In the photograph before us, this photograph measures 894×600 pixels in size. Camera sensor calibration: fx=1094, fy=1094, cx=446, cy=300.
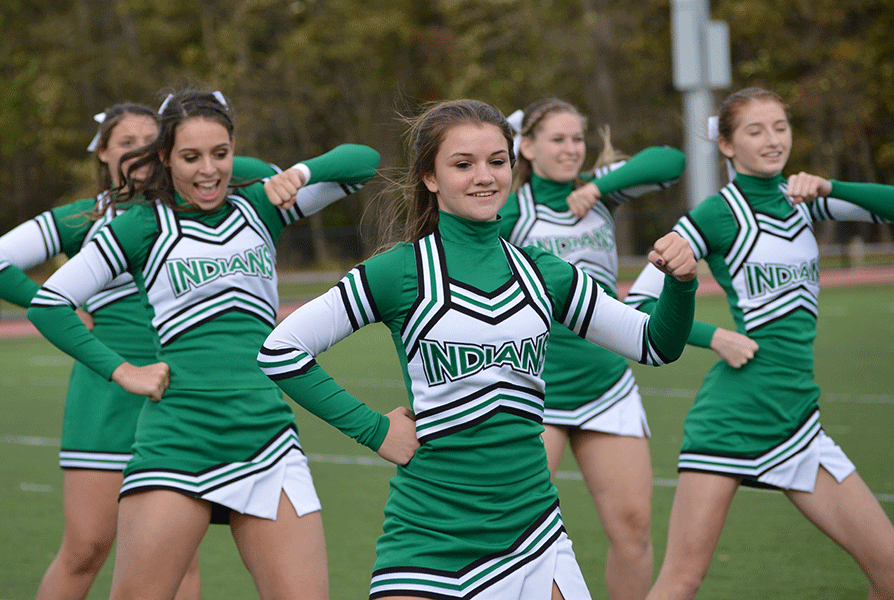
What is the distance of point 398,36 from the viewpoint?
3744 centimetres

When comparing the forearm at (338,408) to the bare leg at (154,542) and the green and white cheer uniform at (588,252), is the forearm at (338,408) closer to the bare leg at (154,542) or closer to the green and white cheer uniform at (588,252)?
the bare leg at (154,542)

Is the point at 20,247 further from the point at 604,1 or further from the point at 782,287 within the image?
the point at 604,1

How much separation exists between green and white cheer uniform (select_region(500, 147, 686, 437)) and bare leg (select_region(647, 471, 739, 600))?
72 centimetres

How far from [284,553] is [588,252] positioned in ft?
6.72

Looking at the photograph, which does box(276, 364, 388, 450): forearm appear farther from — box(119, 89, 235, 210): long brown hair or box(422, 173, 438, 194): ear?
box(119, 89, 235, 210): long brown hair

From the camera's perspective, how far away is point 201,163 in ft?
11.6

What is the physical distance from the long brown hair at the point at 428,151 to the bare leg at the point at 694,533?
1.46 metres

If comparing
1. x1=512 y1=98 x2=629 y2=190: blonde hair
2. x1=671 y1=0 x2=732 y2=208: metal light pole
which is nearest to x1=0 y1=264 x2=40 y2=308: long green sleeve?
x1=512 y1=98 x2=629 y2=190: blonde hair

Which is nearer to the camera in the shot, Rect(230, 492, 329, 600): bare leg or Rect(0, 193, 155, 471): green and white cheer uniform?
Rect(230, 492, 329, 600): bare leg

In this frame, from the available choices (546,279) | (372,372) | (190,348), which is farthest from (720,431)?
(372,372)

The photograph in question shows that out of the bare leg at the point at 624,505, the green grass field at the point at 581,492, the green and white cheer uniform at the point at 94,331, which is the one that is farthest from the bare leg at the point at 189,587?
the bare leg at the point at 624,505

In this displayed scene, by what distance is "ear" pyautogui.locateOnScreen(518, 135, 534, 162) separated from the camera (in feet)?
16.5

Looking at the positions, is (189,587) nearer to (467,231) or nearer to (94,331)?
(94,331)

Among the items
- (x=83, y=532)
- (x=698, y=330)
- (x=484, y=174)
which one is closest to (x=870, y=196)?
(x=698, y=330)
